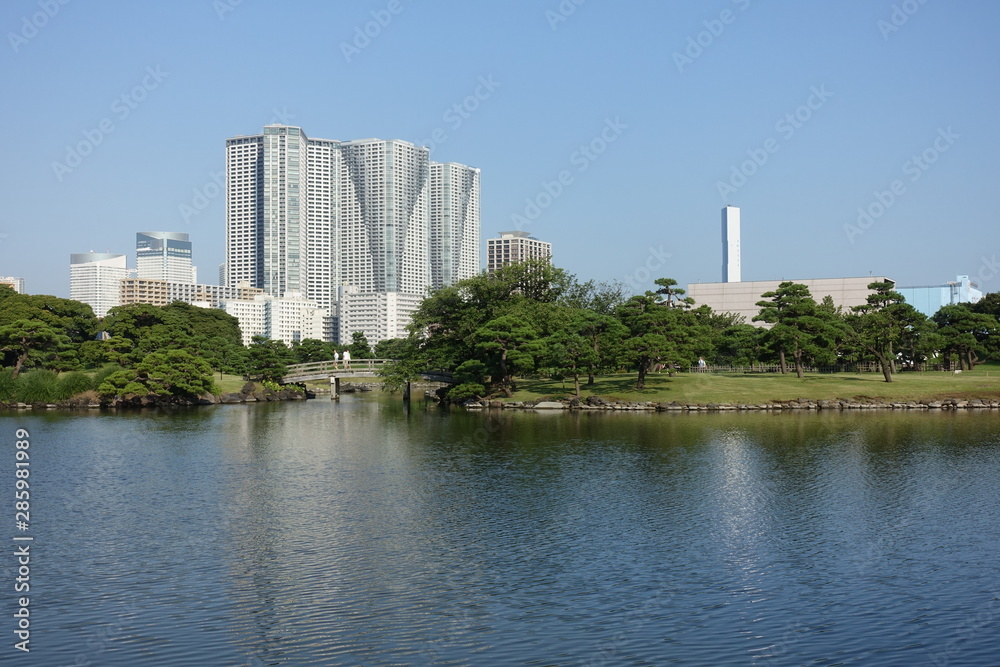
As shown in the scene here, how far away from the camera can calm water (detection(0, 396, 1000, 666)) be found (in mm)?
13953

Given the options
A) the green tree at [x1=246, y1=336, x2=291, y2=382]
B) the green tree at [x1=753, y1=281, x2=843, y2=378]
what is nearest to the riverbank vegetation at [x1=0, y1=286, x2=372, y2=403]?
the green tree at [x1=246, y1=336, x2=291, y2=382]

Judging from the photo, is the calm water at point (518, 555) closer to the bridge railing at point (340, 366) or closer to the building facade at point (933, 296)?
the bridge railing at point (340, 366)

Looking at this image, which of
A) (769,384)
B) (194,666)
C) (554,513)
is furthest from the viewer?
(769,384)

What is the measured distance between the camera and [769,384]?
Result: 62.1m

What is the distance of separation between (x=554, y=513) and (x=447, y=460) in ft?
38.0

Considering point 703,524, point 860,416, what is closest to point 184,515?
point 703,524

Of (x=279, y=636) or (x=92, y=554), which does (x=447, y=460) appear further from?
(x=279, y=636)

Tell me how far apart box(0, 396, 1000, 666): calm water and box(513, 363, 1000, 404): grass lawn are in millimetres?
20714

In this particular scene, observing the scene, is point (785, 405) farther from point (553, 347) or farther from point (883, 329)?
point (553, 347)

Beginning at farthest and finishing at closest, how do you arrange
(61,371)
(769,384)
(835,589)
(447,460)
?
(61,371) → (769,384) → (447,460) → (835,589)

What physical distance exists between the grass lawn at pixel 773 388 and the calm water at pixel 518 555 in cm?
2071

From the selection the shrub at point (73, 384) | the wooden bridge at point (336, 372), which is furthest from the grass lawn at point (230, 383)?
the shrub at point (73, 384)

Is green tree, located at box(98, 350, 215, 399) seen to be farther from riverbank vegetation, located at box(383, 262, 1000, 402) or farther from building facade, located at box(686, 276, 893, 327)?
building facade, located at box(686, 276, 893, 327)

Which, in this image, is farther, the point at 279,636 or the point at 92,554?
the point at 92,554
